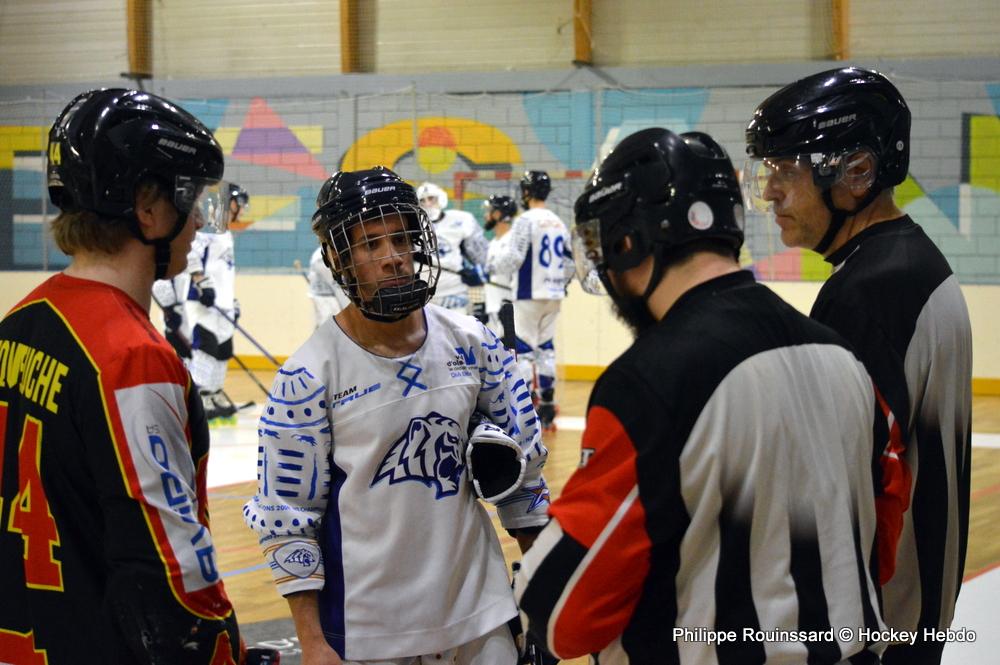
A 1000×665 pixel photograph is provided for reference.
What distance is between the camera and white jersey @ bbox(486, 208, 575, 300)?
9.81 meters

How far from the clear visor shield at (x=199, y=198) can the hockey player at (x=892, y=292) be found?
3.87 feet

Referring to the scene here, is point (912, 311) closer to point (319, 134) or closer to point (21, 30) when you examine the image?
point (319, 134)

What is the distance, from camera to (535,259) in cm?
986

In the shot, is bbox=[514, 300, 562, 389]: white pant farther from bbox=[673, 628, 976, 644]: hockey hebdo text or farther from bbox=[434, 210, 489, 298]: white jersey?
bbox=[673, 628, 976, 644]: hockey hebdo text

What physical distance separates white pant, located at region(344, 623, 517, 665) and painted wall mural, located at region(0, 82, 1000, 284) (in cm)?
945

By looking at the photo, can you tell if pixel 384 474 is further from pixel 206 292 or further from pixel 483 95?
pixel 483 95

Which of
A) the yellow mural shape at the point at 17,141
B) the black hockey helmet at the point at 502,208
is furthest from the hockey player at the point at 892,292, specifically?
the yellow mural shape at the point at 17,141

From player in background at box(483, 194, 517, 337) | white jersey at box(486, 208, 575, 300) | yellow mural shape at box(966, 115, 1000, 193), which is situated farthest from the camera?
yellow mural shape at box(966, 115, 1000, 193)

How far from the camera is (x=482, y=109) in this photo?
43.8ft

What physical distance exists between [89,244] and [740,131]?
11.2 metres

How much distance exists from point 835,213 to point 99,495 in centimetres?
162

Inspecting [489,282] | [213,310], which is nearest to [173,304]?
[213,310]

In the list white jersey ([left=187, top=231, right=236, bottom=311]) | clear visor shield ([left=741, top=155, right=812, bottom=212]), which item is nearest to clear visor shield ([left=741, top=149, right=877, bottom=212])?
clear visor shield ([left=741, top=155, right=812, bottom=212])

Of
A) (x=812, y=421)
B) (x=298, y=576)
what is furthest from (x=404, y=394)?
(x=812, y=421)
